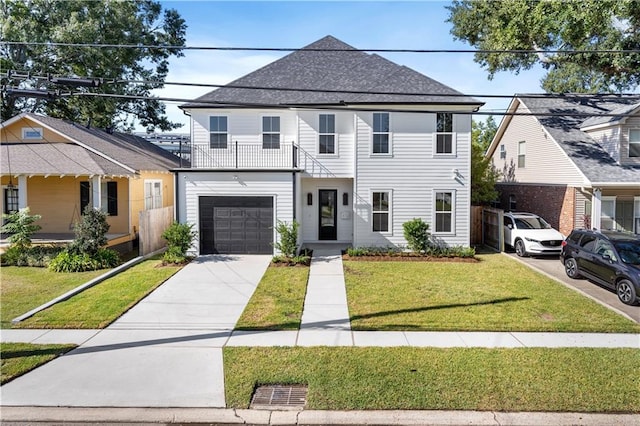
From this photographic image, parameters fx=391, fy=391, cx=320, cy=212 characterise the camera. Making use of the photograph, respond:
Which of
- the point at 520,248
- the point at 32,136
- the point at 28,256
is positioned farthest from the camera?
the point at 32,136

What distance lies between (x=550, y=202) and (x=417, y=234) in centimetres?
707

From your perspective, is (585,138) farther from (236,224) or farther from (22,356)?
(22,356)

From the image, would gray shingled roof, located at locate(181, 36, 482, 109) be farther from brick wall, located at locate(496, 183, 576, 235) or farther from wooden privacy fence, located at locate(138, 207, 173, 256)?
brick wall, located at locate(496, 183, 576, 235)

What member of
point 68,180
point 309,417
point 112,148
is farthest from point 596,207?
point 68,180

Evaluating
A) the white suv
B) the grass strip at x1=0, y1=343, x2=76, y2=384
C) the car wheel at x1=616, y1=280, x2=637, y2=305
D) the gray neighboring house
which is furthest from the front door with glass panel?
the grass strip at x1=0, y1=343, x2=76, y2=384

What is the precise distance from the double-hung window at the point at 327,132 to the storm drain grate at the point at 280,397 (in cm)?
1243

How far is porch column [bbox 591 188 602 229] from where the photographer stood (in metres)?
15.8

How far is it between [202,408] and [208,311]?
161 inches

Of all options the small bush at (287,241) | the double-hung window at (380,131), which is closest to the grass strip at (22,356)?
the small bush at (287,241)

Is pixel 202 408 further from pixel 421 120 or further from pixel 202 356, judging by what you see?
pixel 421 120

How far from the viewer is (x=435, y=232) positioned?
16.6 m

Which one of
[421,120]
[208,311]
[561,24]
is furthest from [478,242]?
[208,311]

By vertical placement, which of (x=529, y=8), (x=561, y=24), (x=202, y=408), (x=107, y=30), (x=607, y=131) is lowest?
(x=202, y=408)

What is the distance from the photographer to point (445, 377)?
19.7 ft
